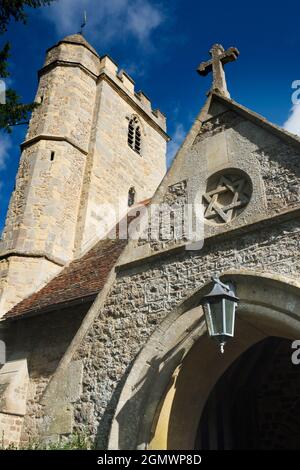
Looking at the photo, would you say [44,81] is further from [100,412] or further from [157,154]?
[100,412]

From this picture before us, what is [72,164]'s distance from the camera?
1220 cm

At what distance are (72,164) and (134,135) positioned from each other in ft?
15.6

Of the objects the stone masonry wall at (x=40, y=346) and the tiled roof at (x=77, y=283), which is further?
the stone masonry wall at (x=40, y=346)

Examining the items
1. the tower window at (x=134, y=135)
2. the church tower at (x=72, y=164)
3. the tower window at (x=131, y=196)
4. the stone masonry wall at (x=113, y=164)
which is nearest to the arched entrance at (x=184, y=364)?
the church tower at (x=72, y=164)

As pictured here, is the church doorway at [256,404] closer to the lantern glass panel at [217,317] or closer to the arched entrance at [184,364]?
the arched entrance at [184,364]

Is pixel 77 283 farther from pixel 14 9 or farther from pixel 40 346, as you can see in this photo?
pixel 14 9

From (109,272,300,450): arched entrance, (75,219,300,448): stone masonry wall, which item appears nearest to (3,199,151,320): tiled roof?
(75,219,300,448): stone masonry wall

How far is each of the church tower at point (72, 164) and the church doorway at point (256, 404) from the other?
16.8ft

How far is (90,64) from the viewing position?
1479 cm

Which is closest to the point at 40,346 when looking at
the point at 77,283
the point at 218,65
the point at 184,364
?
the point at 77,283

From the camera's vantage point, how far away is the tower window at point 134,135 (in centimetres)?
1608

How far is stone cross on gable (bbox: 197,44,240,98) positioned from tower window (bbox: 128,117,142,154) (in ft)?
29.8

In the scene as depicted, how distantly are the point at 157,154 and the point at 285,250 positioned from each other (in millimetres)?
13362

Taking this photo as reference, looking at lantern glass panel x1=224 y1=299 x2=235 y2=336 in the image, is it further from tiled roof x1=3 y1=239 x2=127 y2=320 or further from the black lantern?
tiled roof x1=3 y1=239 x2=127 y2=320
